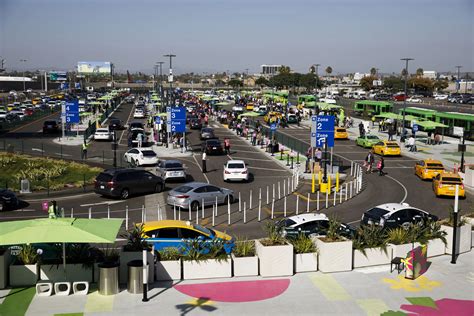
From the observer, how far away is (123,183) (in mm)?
27469

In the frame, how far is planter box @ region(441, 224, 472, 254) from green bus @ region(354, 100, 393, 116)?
211 ft

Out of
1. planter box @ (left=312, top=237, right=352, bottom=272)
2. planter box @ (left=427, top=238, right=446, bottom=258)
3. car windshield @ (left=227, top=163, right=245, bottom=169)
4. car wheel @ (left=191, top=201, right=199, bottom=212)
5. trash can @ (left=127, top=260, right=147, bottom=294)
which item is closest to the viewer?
trash can @ (left=127, top=260, right=147, bottom=294)

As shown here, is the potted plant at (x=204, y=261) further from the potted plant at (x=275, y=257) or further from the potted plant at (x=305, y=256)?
the potted plant at (x=305, y=256)

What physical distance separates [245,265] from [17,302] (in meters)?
5.36

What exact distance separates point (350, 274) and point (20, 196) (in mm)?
19094

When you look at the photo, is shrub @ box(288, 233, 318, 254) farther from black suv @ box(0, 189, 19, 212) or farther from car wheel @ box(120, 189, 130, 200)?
black suv @ box(0, 189, 19, 212)

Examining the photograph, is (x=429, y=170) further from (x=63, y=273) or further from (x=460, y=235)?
(x=63, y=273)

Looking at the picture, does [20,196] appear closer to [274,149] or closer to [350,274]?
[350,274]

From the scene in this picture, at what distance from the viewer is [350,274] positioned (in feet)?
47.7

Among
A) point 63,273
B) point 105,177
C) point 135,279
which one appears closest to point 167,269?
point 135,279

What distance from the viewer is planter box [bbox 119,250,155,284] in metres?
13.2

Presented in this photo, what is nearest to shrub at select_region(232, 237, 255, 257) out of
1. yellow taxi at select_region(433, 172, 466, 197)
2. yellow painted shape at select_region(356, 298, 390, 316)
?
yellow painted shape at select_region(356, 298, 390, 316)

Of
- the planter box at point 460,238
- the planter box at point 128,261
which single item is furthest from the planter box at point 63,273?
the planter box at point 460,238

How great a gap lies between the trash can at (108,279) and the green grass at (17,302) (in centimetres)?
153
